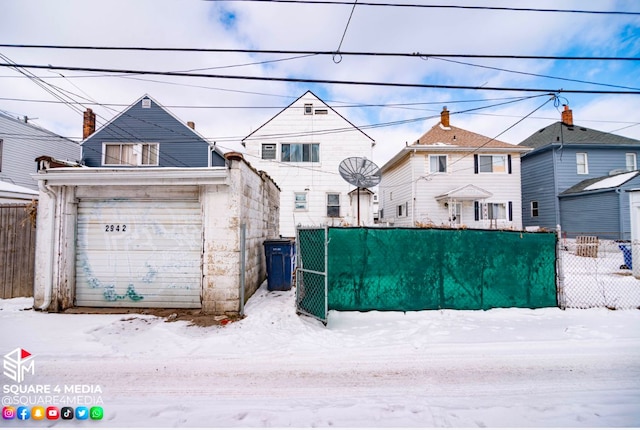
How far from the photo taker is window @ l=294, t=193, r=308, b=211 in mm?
17266

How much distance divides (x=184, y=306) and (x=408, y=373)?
515 cm

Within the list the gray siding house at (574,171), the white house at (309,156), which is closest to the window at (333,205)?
the white house at (309,156)

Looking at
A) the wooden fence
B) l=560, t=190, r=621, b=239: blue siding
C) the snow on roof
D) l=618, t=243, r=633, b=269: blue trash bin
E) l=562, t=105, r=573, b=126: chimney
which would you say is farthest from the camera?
l=562, t=105, r=573, b=126: chimney

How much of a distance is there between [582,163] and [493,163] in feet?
23.0

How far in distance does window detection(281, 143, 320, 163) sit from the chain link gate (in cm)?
1142

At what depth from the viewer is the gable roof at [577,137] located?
64.5 ft

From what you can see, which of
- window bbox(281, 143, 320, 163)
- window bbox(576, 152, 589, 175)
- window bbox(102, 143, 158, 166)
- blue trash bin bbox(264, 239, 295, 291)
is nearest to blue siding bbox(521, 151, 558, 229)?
window bbox(576, 152, 589, 175)

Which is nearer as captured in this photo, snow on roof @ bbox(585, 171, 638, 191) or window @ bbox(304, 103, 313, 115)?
snow on roof @ bbox(585, 171, 638, 191)

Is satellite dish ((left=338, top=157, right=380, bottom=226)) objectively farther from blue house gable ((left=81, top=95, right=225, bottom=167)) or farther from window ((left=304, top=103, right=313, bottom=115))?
blue house gable ((left=81, top=95, right=225, bottom=167))

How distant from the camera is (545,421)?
301 cm

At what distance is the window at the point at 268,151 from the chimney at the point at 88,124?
1024 centimetres

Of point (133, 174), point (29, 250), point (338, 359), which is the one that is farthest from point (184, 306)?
point (29, 250)

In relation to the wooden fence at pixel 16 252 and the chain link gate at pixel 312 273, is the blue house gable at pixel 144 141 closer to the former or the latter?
the wooden fence at pixel 16 252

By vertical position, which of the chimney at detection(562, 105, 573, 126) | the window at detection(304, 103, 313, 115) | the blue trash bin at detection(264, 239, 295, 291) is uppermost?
the chimney at detection(562, 105, 573, 126)
